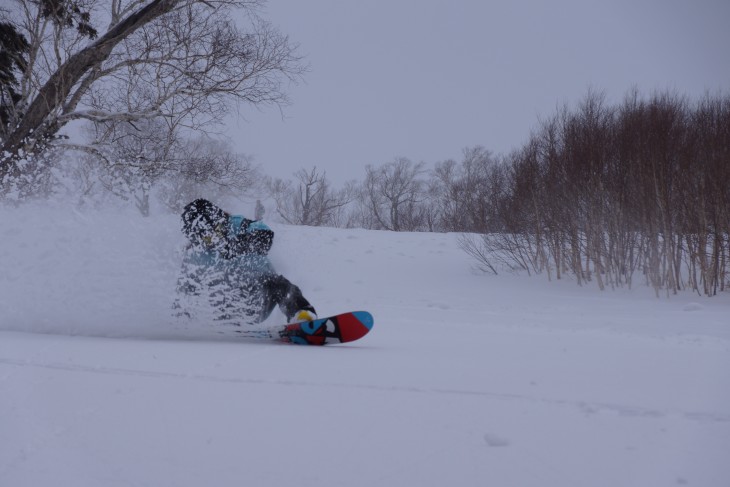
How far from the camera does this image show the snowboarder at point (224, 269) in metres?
4.01

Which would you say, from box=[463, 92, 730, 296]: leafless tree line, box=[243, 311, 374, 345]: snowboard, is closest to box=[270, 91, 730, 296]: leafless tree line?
box=[463, 92, 730, 296]: leafless tree line

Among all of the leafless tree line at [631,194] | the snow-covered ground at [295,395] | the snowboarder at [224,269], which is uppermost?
the leafless tree line at [631,194]

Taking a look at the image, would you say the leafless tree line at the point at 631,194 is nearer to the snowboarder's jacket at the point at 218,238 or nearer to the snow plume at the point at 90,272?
the snowboarder's jacket at the point at 218,238

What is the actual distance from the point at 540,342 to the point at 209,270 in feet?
8.65

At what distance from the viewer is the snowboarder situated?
4012 millimetres

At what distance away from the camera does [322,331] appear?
13.1ft

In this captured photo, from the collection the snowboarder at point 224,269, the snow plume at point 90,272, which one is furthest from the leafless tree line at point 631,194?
the snow plume at point 90,272

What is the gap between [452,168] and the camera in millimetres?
36875

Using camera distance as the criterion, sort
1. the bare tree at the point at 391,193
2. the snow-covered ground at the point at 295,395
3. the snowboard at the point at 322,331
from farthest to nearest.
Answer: the bare tree at the point at 391,193, the snowboard at the point at 322,331, the snow-covered ground at the point at 295,395

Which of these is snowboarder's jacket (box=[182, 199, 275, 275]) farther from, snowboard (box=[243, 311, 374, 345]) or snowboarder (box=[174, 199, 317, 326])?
snowboard (box=[243, 311, 374, 345])

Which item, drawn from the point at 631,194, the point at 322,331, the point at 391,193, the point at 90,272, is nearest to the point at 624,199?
the point at 631,194

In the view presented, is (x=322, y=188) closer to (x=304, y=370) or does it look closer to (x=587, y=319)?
(x=587, y=319)

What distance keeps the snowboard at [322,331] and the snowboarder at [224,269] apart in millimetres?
123

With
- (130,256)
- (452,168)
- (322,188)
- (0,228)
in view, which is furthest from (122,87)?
(452,168)
